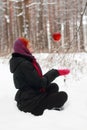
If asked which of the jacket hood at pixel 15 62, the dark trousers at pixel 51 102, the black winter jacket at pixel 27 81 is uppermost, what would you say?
the jacket hood at pixel 15 62

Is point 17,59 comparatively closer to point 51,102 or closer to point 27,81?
point 27,81

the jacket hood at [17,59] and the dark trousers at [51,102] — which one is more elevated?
the jacket hood at [17,59]

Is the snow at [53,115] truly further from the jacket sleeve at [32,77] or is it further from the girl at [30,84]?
the jacket sleeve at [32,77]

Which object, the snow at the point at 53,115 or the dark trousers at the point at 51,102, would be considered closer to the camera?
the snow at the point at 53,115

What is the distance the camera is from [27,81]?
621cm

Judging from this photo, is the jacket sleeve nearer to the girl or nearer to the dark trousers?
the girl

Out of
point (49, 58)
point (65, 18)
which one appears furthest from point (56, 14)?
point (49, 58)

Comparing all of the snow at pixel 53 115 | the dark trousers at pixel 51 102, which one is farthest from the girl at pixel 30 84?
the snow at pixel 53 115

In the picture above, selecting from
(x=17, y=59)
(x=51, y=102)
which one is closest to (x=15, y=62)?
(x=17, y=59)

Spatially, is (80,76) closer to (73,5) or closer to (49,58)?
(49,58)

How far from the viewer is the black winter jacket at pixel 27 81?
6164 mm

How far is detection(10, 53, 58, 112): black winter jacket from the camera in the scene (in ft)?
20.2

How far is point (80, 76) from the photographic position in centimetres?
919

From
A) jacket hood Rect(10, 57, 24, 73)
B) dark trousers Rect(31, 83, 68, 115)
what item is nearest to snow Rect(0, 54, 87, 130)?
dark trousers Rect(31, 83, 68, 115)
